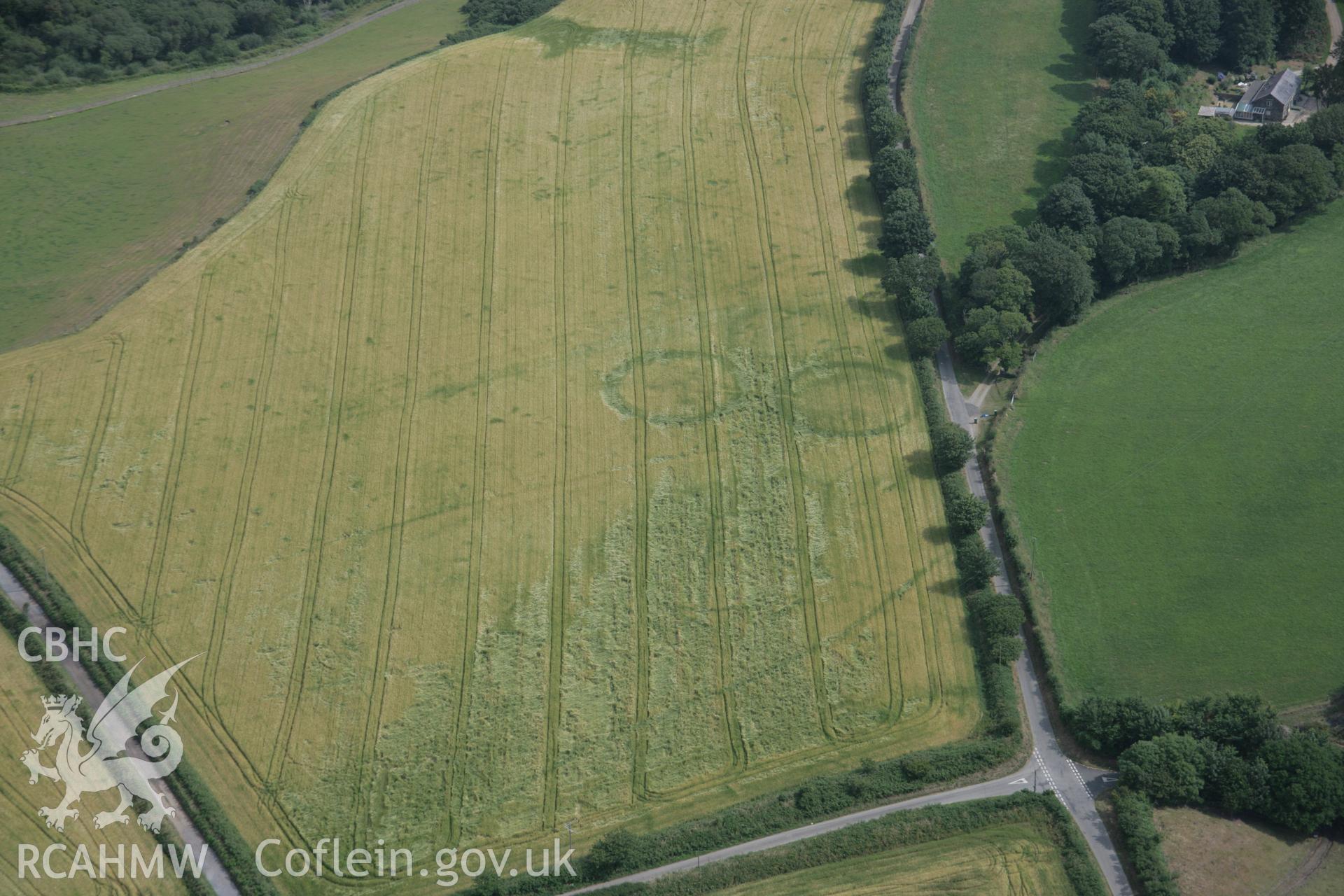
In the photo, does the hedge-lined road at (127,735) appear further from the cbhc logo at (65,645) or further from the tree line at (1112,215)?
Answer: the tree line at (1112,215)

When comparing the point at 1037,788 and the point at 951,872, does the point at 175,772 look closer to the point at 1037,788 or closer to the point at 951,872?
the point at 951,872

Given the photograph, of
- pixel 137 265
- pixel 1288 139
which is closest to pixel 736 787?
pixel 137 265

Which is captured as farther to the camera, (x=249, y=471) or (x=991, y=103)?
(x=991, y=103)

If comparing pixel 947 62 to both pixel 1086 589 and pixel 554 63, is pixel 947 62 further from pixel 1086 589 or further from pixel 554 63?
pixel 1086 589

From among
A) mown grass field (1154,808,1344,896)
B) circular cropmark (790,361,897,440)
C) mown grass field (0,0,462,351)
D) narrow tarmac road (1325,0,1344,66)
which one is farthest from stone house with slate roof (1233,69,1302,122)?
mown grass field (0,0,462,351)

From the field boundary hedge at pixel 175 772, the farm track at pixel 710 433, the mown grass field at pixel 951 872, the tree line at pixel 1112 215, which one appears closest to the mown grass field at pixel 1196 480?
the tree line at pixel 1112 215

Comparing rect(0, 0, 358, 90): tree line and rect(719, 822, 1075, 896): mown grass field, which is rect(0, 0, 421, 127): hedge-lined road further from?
rect(719, 822, 1075, 896): mown grass field

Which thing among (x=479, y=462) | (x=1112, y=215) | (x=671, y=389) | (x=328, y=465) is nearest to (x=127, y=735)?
(x=328, y=465)
